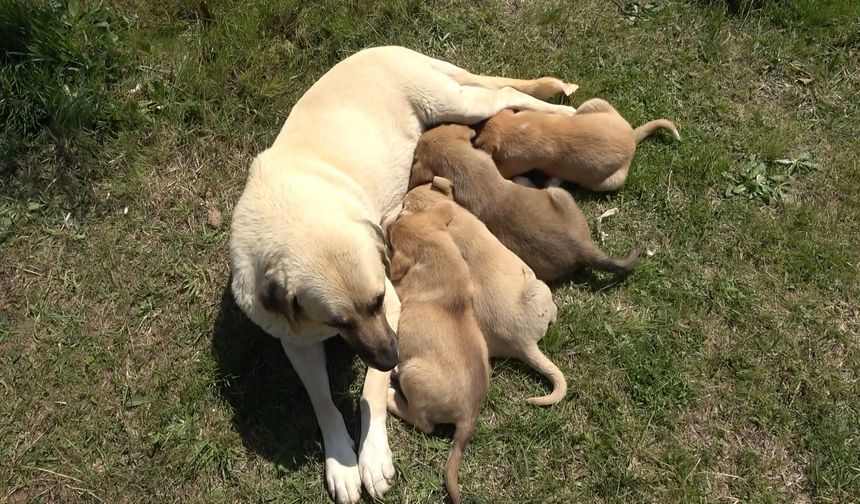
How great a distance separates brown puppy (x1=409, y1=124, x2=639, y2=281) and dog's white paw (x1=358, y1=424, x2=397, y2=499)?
5.26 ft

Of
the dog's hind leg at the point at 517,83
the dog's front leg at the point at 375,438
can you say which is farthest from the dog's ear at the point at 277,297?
the dog's hind leg at the point at 517,83

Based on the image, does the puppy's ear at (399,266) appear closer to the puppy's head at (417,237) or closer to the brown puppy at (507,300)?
the puppy's head at (417,237)

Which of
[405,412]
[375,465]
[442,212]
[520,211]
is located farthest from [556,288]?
[375,465]

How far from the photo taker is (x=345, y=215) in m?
3.67

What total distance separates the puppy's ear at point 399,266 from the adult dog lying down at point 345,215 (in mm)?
244

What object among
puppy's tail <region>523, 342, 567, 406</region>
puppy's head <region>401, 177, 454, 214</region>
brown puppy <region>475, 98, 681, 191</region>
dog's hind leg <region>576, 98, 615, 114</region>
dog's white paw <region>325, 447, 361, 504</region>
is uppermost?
dog's hind leg <region>576, 98, 615, 114</region>

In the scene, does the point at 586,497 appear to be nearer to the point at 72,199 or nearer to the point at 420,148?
the point at 420,148

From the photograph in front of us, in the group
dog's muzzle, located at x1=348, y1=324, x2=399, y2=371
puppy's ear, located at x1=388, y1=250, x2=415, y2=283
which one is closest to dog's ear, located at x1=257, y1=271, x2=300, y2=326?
dog's muzzle, located at x1=348, y1=324, x2=399, y2=371

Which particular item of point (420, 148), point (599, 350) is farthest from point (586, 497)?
point (420, 148)

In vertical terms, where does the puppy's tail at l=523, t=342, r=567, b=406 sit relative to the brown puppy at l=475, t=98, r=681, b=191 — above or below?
below

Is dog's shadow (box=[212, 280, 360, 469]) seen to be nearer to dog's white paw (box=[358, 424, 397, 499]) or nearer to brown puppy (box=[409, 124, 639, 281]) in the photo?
dog's white paw (box=[358, 424, 397, 499])

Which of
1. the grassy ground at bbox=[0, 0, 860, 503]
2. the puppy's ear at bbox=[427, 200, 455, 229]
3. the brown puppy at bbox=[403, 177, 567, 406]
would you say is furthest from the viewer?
the puppy's ear at bbox=[427, 200, 455, 229]

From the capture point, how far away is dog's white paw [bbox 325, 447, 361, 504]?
408 cm

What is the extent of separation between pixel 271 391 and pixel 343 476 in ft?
2.72
